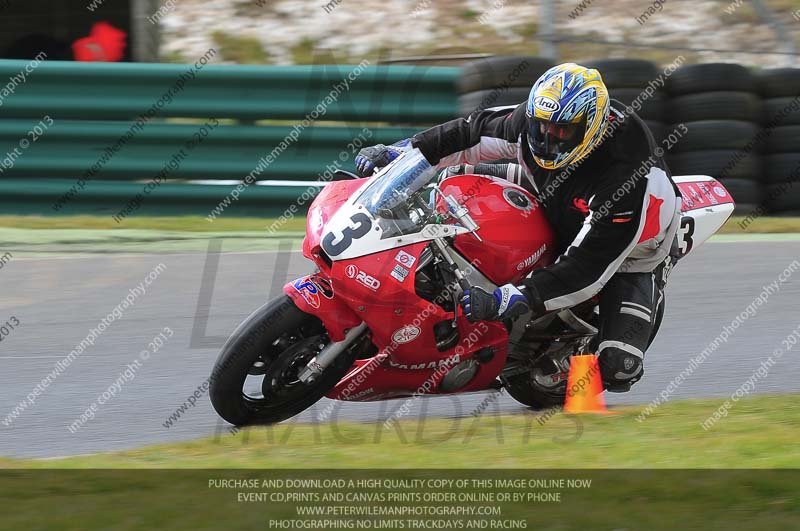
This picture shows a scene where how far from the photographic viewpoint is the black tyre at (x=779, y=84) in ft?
32.4

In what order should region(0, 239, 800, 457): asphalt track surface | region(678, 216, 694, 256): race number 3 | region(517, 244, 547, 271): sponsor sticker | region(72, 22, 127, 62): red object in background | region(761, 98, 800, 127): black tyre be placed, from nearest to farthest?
region(517, 244, 547, 271): sponsor sticker
region(0, 239, 800, 457): asphalt track surface
region(678, 216, 694, 256): race number 3
region(761, 98, 800, 127): black tyre
region(72, 22, 127, 62): red object in background

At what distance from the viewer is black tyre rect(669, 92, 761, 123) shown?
970 centimetres

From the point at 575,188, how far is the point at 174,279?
3.77 m

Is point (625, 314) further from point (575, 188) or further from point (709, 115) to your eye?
point (709, 115)

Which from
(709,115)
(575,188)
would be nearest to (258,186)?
(709,115)

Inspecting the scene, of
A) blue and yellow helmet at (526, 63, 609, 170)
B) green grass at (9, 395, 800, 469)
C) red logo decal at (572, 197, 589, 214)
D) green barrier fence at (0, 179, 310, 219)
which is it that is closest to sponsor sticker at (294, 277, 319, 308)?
green grass at (9, 395, 800, 469)

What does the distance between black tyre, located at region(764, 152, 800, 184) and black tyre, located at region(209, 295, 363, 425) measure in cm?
623

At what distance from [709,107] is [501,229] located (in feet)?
17.6

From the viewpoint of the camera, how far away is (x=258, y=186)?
985 cm

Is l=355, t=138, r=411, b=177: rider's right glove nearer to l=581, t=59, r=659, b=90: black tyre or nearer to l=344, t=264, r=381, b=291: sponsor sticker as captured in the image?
l=344, t=264, r=381, b=291: sponsor sticker

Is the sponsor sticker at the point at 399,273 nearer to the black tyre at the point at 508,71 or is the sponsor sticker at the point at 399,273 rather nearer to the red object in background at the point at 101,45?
the black tyre at the point at 508,71

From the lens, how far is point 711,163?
9.67 meters

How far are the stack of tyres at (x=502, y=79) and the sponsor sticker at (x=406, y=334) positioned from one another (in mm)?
4682
